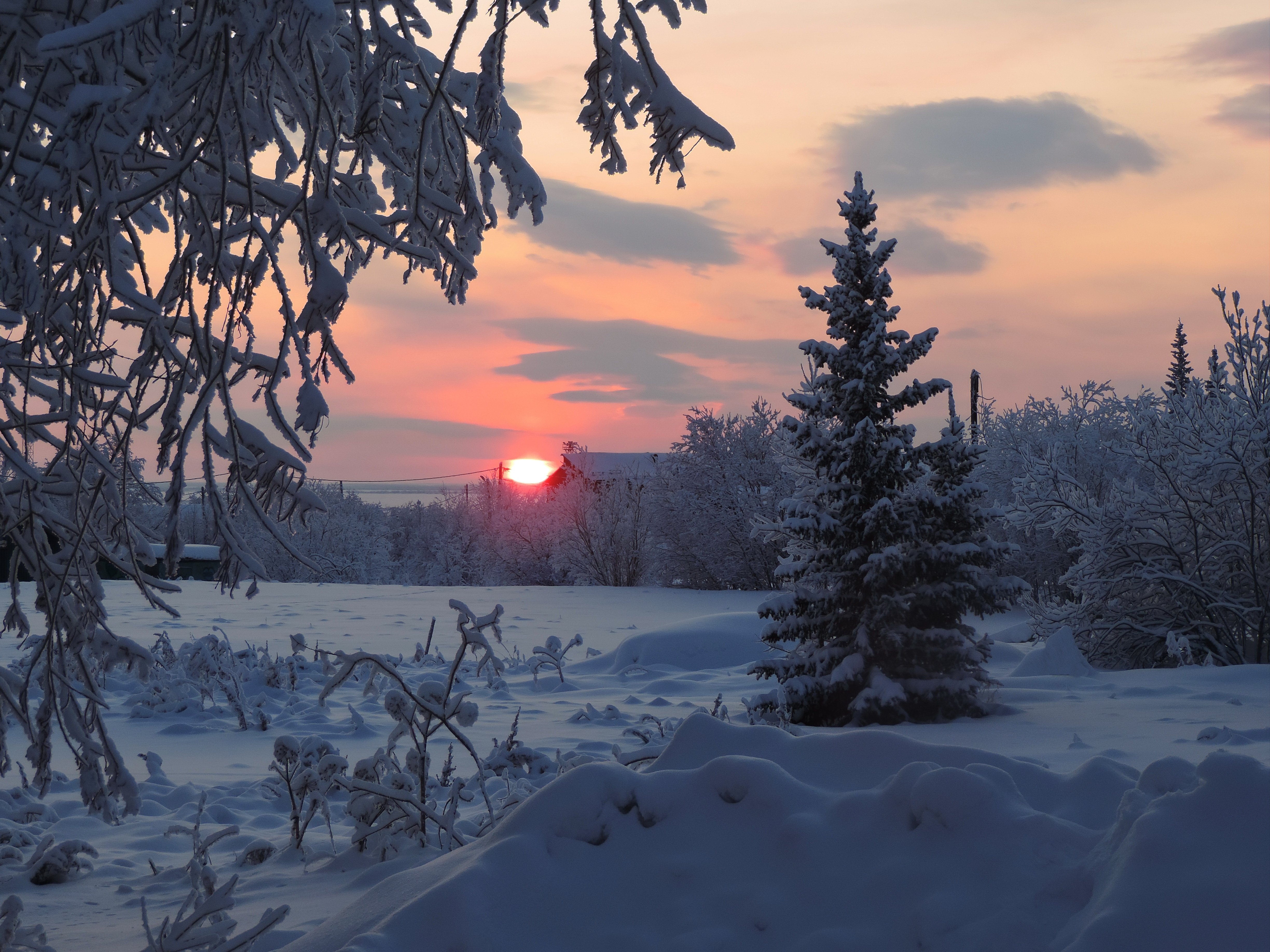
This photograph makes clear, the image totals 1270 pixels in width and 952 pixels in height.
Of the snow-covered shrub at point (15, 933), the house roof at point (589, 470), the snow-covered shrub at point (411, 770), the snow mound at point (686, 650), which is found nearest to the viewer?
the snow-covered shrub at point (15, 933)

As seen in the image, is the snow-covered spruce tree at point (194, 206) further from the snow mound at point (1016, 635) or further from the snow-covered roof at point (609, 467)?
the snow-covered roof at point (609, 467)

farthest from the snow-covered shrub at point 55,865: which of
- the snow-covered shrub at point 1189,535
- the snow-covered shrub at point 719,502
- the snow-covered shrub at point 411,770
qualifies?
the snow-covered shrub at point 719,502

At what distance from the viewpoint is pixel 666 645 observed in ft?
32.9

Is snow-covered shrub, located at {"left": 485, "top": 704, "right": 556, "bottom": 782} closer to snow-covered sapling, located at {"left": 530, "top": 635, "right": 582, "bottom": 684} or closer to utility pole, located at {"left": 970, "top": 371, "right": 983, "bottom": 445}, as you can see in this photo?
snow-covered sapling, located at {"left": 530, "top": 635, "right": 582, "bottom": 684}

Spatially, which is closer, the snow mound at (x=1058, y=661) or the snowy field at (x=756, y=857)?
the snowy field at (x=756, y=857)

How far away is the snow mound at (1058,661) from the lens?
860 centimetres

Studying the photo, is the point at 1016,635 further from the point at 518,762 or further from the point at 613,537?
the point at 613,537

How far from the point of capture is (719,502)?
21.7 m

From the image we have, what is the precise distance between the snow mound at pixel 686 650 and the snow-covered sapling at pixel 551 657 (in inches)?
15.6

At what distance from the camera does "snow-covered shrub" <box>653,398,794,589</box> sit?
2131cm

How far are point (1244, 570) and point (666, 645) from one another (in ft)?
17.6

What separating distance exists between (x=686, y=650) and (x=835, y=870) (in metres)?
7.92

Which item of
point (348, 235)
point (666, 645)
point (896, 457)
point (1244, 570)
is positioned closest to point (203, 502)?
point (348, 235)

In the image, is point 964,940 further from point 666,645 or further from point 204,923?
point 666,645
